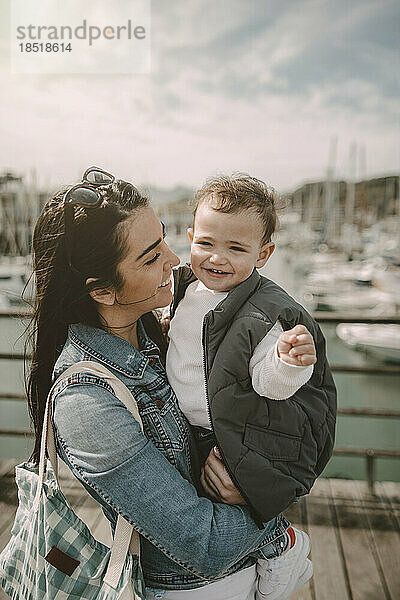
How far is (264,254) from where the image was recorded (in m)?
1.21

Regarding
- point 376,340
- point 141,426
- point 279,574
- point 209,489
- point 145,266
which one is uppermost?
point 145,266

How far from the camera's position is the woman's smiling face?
92cm

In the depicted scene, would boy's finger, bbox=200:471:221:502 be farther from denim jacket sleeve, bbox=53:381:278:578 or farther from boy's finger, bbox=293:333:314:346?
boy's finger, bbox=293:333:314:346

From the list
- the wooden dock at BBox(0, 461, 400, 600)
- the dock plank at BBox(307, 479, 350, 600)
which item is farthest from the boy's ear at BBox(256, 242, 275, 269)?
the dock plank at BBox(307, 479, 350, 600)

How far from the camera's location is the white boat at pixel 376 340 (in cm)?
1350

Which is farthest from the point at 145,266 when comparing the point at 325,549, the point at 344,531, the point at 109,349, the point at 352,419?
the point at 352,419

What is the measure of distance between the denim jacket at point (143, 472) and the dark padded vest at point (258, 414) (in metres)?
0.06

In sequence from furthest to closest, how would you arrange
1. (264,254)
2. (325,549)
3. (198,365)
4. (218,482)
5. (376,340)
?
(376,340) → (325,549) → (264,254) → (198,365) → (218,482)

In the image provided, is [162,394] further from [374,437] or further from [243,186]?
[374,437]

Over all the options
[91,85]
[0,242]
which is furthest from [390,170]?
[0,242]

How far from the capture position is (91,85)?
80.3 ft

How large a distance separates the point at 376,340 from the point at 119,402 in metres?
13.6

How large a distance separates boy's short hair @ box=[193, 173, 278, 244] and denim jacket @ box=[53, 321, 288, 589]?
1.25ft

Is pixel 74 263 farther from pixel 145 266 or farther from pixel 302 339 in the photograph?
pixel 302 339
